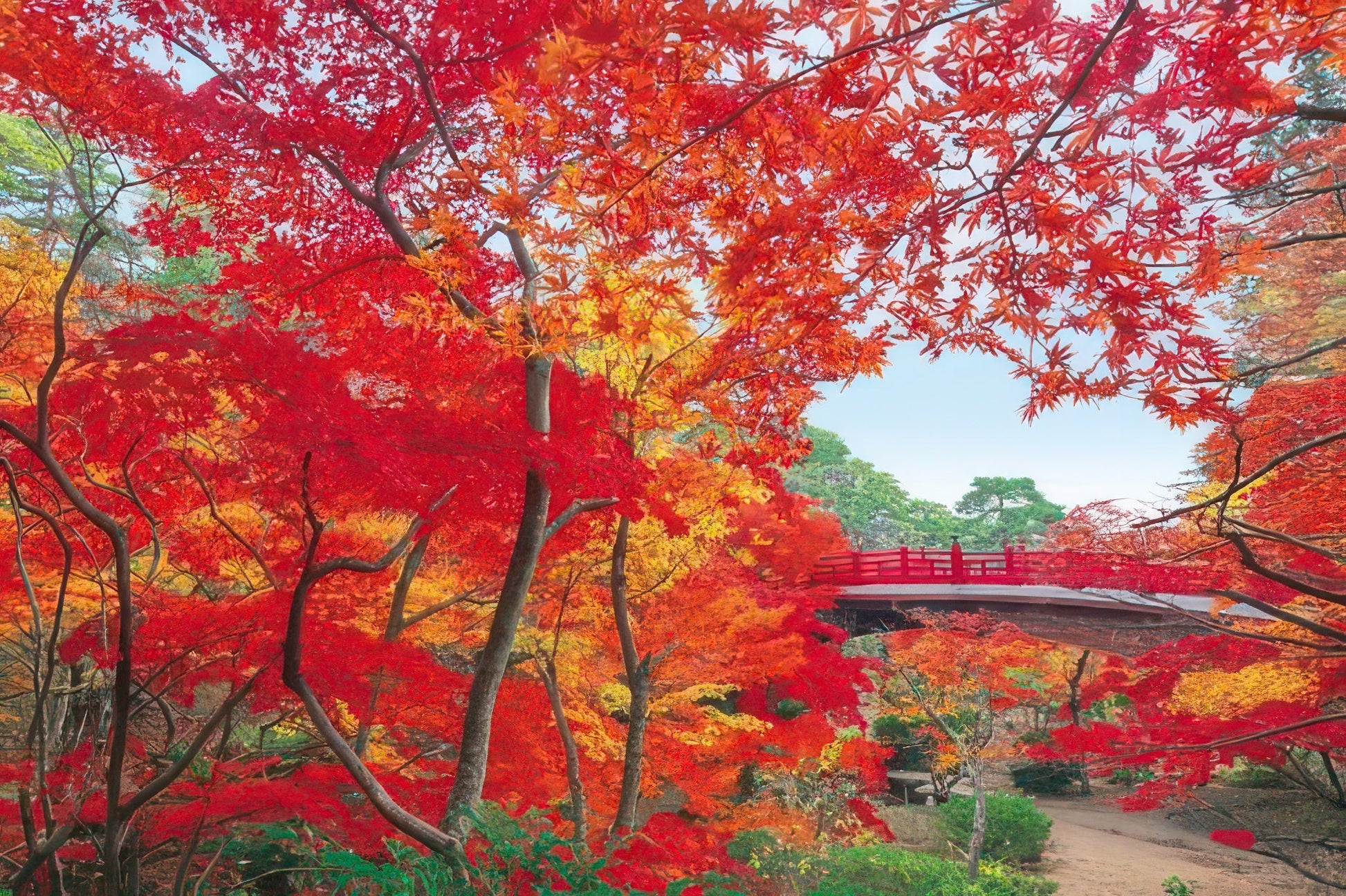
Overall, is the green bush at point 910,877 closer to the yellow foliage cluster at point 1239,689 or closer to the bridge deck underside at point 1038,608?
the yellow foliage cluster at point 1239,689

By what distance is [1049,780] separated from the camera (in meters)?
18.4

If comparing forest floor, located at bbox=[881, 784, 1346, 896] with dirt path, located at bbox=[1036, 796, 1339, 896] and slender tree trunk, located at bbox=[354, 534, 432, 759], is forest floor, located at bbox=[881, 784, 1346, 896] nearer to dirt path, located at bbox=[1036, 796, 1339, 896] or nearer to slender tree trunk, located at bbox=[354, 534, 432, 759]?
dirt path, located at bbox=[1036, 796, 1339, 896]

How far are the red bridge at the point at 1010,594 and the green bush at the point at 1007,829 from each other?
9.83ft

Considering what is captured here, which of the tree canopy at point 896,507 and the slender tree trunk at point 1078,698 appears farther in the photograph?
the tree canopy at point 896,507

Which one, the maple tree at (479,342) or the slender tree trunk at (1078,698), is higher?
the maple tree at (479,342)

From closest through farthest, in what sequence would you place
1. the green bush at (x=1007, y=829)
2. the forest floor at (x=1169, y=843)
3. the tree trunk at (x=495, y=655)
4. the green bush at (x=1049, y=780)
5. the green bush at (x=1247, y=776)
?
the tree trunk at (x=495, y=655) < the forest floor at (x=1169, y=843) < the green bush at (x=1007, y=829) < the green bush at (x=1247, y=776) < the green bush at (x=1049, y=780)

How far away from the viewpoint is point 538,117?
2758 mm

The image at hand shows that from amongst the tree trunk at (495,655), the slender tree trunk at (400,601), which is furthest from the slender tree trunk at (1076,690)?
the tree trunk at (495,655)

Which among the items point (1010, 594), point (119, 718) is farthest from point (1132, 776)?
point (119, 718)

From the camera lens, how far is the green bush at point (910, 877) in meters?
10.2

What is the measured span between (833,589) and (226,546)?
38.9 ft

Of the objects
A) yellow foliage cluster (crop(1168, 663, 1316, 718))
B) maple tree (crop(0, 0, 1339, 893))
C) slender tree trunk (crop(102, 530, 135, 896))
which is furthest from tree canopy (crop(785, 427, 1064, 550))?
slender tree trunk (crop(102, 530, 135, 896))

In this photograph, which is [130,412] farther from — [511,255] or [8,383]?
[8,383]

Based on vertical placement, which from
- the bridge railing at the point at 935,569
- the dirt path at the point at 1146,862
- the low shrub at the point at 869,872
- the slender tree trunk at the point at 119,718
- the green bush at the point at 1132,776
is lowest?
the dirt path at the point at 1146,862
